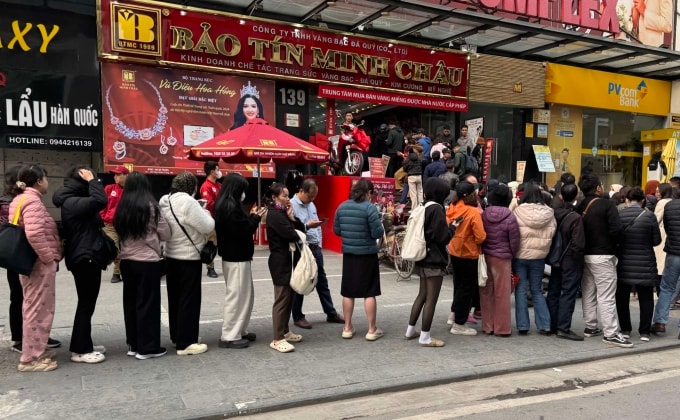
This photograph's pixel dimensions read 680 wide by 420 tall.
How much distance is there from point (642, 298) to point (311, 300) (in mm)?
4410

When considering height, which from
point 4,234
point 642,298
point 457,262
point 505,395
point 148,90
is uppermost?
point 148,90

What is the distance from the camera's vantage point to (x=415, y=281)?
30.7 feet

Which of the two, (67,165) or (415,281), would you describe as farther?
(67,165)

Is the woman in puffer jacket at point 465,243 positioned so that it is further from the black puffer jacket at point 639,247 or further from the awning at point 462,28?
the awning at point 462,28

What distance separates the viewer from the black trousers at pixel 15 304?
515 cm

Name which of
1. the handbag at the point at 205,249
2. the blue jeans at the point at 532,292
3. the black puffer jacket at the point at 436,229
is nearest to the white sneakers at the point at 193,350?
the handbag at the point at 205,249

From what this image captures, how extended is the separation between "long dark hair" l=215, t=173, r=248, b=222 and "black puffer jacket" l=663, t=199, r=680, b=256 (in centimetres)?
532

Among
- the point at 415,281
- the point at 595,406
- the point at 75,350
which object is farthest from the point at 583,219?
the point at 75,350

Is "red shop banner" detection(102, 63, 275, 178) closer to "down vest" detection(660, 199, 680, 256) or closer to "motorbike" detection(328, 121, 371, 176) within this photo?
"motorbike" detection(328, 121, 371, 176)

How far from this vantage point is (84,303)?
5.03 meters

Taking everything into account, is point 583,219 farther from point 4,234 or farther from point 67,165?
point 67,165

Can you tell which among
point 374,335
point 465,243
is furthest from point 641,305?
point 374,335

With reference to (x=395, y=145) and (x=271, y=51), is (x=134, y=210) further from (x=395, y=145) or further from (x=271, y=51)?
(x=395, y=145)

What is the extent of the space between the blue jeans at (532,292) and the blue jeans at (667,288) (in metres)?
1.53
